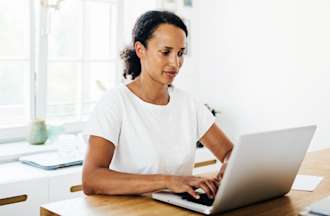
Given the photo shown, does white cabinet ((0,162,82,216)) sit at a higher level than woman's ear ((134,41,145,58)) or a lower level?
lower

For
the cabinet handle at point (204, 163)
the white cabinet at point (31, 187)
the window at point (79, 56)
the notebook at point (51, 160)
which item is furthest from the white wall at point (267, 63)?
the white cabinet at point (31, 187)

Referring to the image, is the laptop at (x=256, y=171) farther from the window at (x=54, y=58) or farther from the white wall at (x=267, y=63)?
the window at (x=54, y=58)

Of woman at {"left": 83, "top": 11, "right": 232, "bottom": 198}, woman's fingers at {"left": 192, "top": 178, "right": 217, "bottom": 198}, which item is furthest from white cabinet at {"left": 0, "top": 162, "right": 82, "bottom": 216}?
woman's fingers at {"left": 192, "top": 178, "right": 217, "bottom": 198}

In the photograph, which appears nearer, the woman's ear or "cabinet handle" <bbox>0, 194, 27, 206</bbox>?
the woman's ear

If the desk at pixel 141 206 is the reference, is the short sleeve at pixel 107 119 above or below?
above

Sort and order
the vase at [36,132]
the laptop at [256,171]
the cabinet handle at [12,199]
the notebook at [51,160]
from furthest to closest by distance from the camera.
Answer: the vase at [36,132] → the notebook at [51,160] → the cabinet handle at [12,199] → the laptop at [256,171]

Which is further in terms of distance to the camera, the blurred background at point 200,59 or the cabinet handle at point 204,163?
the cabinet handle at point 204,163

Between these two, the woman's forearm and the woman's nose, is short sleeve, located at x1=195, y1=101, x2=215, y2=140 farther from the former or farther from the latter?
the woman's forearm

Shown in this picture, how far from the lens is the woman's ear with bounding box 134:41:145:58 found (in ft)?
6.25

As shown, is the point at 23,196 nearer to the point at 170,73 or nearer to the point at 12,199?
the point at 12,199

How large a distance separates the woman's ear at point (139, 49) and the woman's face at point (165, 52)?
31 millimetres

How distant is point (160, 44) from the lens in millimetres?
1831

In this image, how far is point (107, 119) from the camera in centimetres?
175

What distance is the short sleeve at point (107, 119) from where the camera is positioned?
1725 mm
